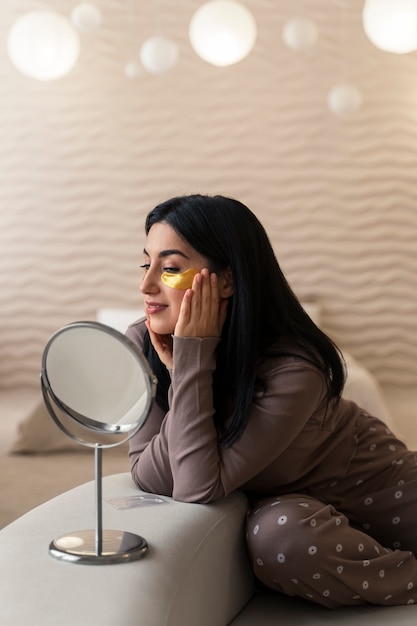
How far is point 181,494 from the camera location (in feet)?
5.52

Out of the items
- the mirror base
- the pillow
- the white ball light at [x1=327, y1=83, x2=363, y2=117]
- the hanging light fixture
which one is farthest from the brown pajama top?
the white ball light at [x1=327, y1=83, x2=363, y2=117]

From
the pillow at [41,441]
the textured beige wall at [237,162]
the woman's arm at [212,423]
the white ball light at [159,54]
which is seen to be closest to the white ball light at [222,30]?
the white ball light at [159,54]

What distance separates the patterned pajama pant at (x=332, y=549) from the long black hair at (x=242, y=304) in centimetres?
17

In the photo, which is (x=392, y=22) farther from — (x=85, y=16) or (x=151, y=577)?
(x=151, y=577)

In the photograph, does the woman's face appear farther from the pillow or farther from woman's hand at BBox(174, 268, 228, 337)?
the pillow

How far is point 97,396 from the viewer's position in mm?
1434

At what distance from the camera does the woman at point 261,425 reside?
163cm

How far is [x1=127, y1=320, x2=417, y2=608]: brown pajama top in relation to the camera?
161cm

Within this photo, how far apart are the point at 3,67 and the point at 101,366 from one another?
11.6 ft

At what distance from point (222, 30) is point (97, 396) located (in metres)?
2.35

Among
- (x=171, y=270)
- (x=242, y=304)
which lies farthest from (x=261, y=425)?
(x=171, y=270)

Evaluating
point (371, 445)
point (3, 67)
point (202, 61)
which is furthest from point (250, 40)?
point (371, 445)

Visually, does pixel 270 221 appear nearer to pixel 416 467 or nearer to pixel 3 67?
pixel 3 67

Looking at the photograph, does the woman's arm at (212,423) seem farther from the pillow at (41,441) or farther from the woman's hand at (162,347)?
the pillow at (41,441)
